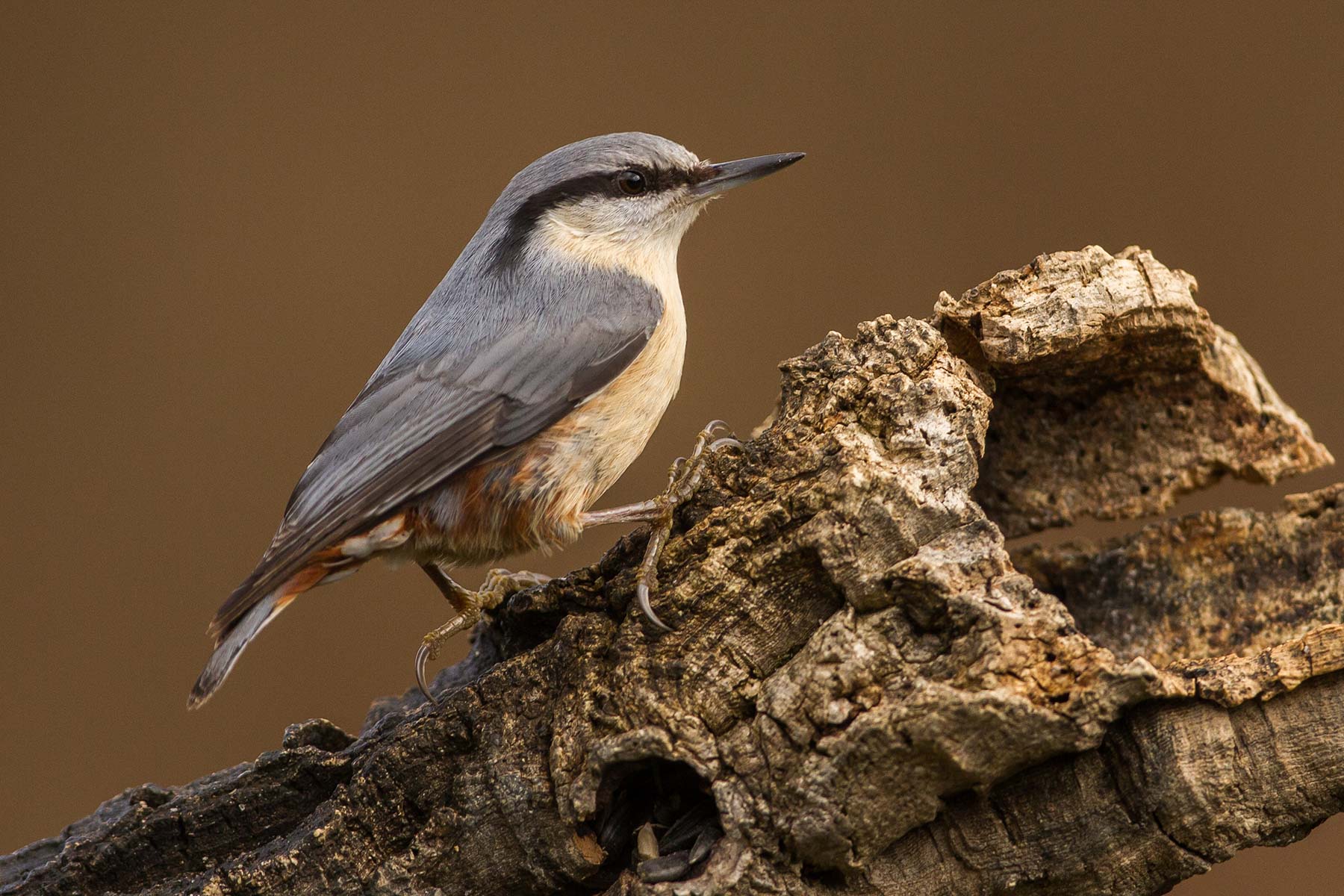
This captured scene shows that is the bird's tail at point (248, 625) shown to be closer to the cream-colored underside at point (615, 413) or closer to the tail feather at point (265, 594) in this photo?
the tail feather at point (265, 594)

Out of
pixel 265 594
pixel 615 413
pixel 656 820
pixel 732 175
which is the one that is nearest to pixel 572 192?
pixel 732 175

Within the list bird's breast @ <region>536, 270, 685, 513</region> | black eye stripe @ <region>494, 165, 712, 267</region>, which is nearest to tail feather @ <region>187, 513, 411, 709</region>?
bird's breast @ <region>536, 270, 685, 513</region>

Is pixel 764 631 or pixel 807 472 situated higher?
pixel 807 472

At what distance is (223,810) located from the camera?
5.47ft

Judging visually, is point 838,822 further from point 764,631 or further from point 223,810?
point 223,810

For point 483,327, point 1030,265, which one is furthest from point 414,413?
point 1030,265

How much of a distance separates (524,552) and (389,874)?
684 millimetres

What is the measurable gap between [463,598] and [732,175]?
1.06 m

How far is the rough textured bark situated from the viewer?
1.29 meters

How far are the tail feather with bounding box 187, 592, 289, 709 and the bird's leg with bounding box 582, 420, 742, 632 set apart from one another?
55cm

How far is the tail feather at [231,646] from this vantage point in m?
1.84

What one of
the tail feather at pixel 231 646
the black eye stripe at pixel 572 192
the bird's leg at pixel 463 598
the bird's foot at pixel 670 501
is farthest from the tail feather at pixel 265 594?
the black eye stripe at pixel 572 192

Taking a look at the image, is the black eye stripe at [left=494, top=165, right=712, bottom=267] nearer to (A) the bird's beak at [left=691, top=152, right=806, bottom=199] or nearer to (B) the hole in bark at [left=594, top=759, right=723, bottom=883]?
(A) the bird's beak at [left=691, top=152, right=806, bottom=199]

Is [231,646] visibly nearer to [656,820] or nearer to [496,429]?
[496,429]
